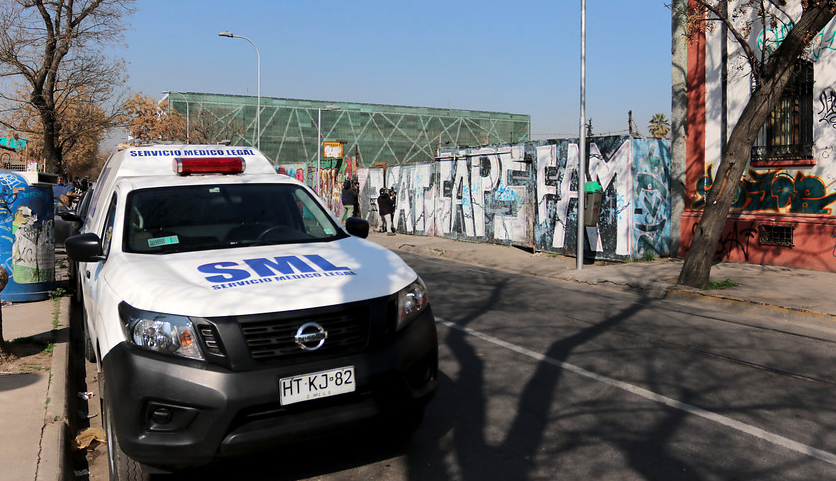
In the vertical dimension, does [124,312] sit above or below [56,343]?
above

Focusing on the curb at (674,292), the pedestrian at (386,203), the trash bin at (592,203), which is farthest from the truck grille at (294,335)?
the pedestrian at (386,203)

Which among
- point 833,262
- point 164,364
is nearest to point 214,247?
point 164,364

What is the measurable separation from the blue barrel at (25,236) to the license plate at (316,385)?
771cm

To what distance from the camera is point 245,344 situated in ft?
10.8

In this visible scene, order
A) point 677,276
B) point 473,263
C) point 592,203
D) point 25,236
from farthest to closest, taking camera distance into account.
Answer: point 473,263 → point 592,203 → point 677,276 → point 25,236

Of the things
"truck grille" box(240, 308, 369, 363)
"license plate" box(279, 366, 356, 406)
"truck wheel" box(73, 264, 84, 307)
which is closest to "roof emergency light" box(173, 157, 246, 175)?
"truck grille" box(240, 308, 369, 363)

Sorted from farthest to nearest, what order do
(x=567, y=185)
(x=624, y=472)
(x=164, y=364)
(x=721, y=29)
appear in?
(x=567, y=185), (x=721, y=29), (x=624, y=472), (x=164, y=364)

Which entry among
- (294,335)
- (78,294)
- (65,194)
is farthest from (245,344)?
(65,194)

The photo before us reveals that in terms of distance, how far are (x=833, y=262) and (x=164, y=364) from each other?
11.8 meters

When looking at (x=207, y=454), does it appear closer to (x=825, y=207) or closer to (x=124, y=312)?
(x=124, y=312)

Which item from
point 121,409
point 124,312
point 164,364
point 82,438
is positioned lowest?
point 82,438

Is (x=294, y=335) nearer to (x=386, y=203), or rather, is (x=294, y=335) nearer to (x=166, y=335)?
(x=166, y=335)

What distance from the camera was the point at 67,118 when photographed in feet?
77.6

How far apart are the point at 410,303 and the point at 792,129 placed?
1134 centimetres
